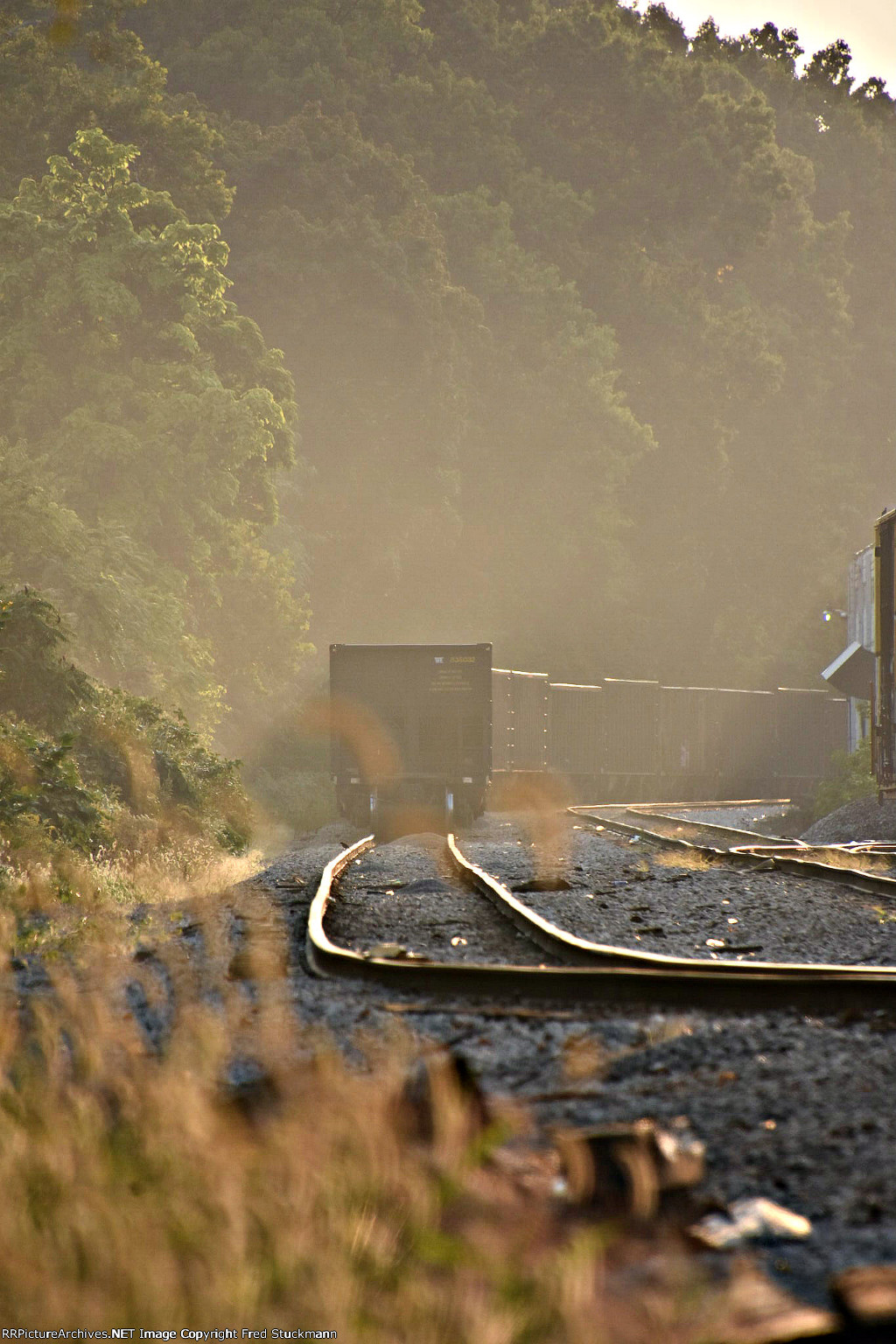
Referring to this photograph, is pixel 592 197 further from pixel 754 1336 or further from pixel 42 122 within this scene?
pixel 754 1336

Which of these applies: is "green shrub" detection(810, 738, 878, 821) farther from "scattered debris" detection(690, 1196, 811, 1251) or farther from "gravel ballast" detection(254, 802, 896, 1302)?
"scattered debris" detection(690, 1196, 811, 1251)

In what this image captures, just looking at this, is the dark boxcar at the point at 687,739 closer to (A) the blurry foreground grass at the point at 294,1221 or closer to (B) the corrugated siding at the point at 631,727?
(B) the corrugated siding at the point at 631,727

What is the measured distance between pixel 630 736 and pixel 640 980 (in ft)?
105

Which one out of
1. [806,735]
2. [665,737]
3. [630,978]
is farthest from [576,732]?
[630,978]

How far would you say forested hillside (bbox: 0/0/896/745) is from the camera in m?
34.3

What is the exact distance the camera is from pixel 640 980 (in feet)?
15.9

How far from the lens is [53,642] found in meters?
17.1

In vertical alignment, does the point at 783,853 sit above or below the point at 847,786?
below

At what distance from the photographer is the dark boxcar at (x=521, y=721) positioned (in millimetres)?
27031

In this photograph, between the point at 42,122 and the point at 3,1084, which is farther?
the point at 42,122

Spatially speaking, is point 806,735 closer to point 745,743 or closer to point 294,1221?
point 745,743

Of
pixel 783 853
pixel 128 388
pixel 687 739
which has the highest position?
pixel 128 388

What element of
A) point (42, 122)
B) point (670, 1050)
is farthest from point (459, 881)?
A: point (42, 122)

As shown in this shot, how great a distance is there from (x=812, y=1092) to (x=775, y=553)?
6418cm
